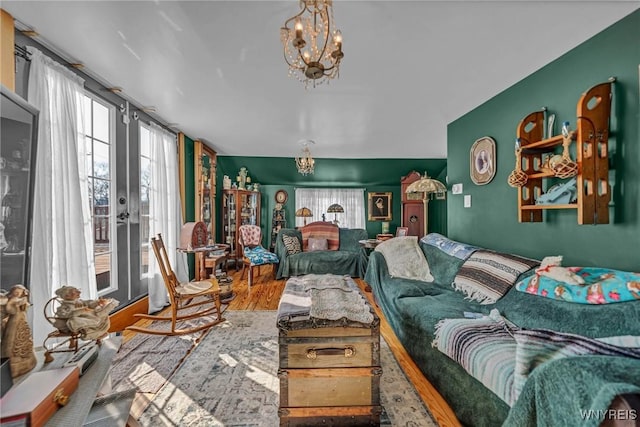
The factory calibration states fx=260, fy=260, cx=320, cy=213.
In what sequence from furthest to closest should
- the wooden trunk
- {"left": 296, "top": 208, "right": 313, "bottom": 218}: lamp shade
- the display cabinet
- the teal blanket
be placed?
{"left": 296, "top": 208, "right": 313, "bottom": 218}: lamp shade
the wooden trunk
the display cabinet
the teal blanket

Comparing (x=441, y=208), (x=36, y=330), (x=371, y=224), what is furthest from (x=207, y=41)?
(x=441, y=208)

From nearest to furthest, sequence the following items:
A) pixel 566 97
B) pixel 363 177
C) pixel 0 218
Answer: pixel 0 218
pixel 566 97
pixel 363 177

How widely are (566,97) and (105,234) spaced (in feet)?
14.1

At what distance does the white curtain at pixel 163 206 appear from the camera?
329cm

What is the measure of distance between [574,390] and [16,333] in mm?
1718

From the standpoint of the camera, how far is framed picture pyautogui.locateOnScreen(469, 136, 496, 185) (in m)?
2.69

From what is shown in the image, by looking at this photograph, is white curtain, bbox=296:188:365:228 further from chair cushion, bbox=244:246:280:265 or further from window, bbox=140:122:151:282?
window, bbox=140:122:151:282

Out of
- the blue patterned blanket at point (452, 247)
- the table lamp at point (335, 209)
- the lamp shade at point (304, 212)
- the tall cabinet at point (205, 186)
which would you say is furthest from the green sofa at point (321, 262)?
the table lamp at point (335, 209)

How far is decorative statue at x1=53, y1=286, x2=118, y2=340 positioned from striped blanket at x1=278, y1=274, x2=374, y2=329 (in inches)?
33.2

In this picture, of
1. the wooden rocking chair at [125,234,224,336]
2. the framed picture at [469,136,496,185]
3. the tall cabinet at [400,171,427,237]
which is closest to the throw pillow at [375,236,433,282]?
the framed picture at [469,136,496,185]

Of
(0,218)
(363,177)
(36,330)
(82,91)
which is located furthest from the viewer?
(363,177)

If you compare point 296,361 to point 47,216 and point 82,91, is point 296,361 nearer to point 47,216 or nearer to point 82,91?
point 47,216

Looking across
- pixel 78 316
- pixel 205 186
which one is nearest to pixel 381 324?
pixel 78 316

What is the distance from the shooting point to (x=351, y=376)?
4.75 feet
